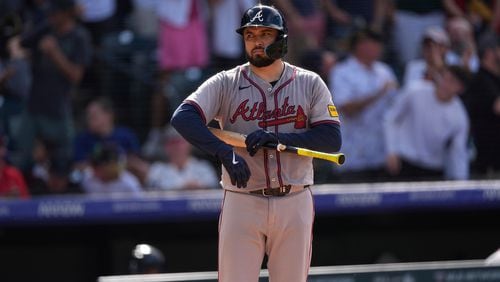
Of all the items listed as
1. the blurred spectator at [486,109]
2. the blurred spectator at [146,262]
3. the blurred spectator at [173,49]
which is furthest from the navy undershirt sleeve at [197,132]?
the blurred spectator at [486,109]

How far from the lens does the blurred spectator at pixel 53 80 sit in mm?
8492

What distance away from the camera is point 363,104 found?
896 centimetres

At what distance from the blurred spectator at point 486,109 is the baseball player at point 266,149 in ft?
16.3

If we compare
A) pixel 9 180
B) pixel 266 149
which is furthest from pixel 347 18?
pixel 266 149

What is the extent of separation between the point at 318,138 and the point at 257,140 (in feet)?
1.02

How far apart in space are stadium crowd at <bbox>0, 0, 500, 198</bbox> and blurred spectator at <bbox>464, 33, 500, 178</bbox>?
0.01 metres

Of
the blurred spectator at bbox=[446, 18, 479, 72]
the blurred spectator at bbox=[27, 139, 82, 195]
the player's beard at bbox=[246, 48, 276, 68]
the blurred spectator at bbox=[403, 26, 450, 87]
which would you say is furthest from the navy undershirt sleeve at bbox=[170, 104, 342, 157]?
the blurred spectator at bbox=[446, 18, 479, 72]

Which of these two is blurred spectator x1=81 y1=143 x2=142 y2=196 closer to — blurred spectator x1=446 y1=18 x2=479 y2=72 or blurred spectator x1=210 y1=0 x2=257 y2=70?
blurred spectator x1=210 y1=0 x2=257 y2=70

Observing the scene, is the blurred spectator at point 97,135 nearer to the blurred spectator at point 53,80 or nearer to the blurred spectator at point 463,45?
the blurred spectator at point 53,80

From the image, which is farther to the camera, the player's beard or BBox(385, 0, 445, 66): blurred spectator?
BBox(385, 0, 445, 66): blurred spectator

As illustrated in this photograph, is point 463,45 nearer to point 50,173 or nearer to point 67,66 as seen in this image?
point 67,66

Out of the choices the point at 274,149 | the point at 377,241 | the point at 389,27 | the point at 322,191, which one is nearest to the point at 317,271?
the point at 274,149

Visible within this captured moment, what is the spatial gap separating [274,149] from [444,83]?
4944mm

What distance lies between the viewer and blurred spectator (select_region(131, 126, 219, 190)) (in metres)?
8.58
